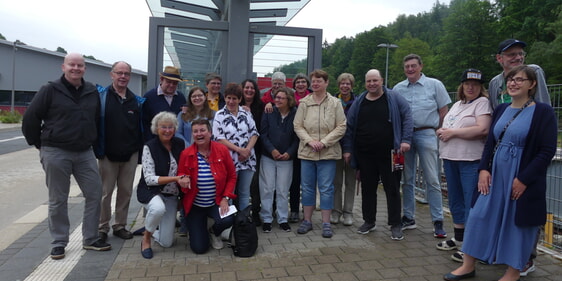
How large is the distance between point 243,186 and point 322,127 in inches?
47.5

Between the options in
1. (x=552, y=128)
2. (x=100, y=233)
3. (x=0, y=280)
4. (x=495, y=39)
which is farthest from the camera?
(x=495, y=39)

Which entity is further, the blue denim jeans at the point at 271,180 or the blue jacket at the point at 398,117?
the blue denim jeans at the point at 271,180

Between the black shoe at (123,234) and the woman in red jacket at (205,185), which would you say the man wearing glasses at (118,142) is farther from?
the woman in red jacket at (205,185)

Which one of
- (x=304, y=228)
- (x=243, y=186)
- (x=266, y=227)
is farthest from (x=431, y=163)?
(x=243, y=186)

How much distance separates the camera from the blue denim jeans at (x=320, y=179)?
15.8 ft

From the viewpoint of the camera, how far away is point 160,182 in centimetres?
405

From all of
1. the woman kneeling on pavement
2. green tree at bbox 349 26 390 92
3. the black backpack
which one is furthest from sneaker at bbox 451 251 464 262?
green tree at bbox 349 26 390 92

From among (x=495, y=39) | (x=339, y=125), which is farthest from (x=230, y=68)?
(x=495, y=39)

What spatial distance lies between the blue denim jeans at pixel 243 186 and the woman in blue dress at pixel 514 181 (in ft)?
7.93

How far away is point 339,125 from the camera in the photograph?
473 cm

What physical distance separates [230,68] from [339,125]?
6.89 ft

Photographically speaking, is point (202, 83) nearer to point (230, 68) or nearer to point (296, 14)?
point (230, 68)

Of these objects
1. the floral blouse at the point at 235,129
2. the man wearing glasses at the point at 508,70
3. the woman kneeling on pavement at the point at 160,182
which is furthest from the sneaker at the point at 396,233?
the woman kneeling on pavement at the point at 160,182

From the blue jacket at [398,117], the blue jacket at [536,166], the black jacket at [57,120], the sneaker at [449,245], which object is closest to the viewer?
the blue jacket at [536,166]
